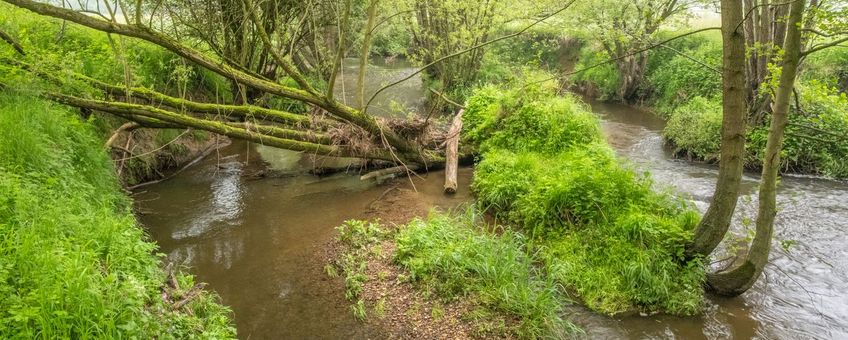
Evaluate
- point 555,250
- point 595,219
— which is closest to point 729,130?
point 595,219

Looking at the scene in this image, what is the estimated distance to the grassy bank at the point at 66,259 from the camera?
288 cm

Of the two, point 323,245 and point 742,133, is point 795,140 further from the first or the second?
point 323,245

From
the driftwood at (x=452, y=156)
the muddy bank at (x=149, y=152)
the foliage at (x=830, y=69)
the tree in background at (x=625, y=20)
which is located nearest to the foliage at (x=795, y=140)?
the foliage at (x=830, y=69)

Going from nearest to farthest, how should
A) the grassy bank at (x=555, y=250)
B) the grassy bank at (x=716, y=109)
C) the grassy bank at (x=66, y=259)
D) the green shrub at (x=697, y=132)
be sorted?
the grassy bank at (x=66, y=259) < the grassy bank at (x=555, y=250) < the grassy bank at (x=716, y=109) < the green shrub at (x=697, y=132)

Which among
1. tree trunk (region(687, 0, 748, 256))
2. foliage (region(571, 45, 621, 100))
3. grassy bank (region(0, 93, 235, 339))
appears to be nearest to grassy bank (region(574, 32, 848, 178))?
foliage (region(571, 45, 621, 100))

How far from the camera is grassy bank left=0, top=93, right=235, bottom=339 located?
2875mm

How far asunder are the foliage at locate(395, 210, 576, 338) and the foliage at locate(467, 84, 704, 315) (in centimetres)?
48

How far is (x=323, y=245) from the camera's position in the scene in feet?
Answer: 20.5

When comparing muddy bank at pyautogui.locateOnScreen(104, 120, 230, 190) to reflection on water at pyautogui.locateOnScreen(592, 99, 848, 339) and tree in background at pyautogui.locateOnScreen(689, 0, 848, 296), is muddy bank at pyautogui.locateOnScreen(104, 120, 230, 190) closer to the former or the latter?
tree in background at pyautogui.locateOnScreen(689, 0, 848, 296)

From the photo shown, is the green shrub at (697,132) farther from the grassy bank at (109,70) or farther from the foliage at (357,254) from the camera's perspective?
the grassy bank at (109,70)

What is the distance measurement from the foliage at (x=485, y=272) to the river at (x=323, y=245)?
48 centimetres

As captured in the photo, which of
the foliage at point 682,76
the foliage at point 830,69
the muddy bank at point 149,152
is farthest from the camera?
Answer: the foliage at point 682,76

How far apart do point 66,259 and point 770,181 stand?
248 inches

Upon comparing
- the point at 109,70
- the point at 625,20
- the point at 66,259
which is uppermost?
the point at 625,20
